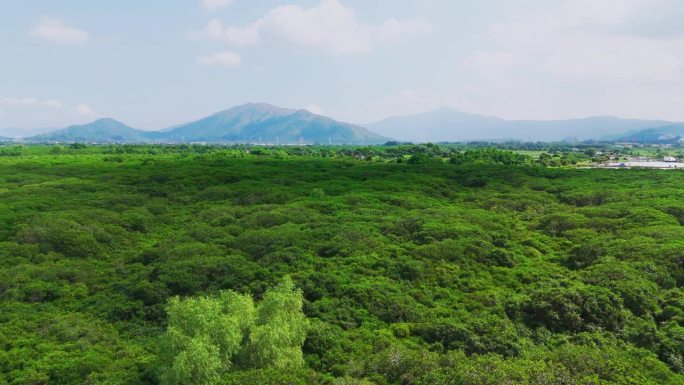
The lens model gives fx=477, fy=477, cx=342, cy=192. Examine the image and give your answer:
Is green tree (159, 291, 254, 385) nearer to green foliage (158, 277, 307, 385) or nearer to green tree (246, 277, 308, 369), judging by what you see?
green foliage (158, 277, 307, 385)

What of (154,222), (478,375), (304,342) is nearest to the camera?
(478,375)

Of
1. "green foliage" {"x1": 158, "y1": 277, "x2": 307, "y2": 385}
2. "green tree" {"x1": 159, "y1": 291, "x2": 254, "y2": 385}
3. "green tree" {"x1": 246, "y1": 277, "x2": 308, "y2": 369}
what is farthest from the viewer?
"green tree" {"x1": 246, "y1": 277, "x2": 308, "y2": 369}

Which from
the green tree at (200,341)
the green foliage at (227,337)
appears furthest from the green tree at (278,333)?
the green tree at (200,341)

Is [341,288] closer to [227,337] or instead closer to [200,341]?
[227,337]

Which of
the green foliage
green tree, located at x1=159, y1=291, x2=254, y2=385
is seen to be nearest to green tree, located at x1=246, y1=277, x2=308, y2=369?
the green foliage

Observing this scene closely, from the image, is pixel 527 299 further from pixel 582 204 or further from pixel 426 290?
pixel 582 204

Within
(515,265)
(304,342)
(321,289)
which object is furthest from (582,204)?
(304,342)

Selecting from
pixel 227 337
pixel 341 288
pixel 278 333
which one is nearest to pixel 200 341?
pixel 227 337

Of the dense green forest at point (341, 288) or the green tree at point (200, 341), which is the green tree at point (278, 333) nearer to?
the dense green forest at point (341, 288)
